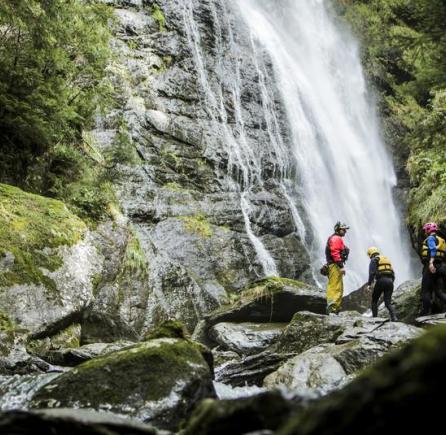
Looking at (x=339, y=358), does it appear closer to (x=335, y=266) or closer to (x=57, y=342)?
(x=335, y=266)

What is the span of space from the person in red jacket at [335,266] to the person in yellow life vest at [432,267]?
1.72 m

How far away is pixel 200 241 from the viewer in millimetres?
16734

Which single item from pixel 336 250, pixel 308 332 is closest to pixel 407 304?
pixel 336 250

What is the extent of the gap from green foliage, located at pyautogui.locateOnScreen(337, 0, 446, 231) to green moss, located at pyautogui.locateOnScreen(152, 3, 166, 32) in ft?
35.7

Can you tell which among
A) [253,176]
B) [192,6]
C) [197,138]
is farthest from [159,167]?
[192,6]

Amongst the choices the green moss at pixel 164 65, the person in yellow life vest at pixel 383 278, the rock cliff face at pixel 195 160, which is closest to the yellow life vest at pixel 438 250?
the person in yellow life vest at pixel 383 278

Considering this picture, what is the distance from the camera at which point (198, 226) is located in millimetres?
17219

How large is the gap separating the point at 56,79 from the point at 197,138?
997cm

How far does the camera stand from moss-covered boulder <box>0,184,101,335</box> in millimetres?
8211

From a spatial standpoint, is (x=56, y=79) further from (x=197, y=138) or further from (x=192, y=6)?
(x=192, y=6)

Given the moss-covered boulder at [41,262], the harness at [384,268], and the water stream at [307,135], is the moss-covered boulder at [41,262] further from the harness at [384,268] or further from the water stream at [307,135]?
the water stream at [307,135]

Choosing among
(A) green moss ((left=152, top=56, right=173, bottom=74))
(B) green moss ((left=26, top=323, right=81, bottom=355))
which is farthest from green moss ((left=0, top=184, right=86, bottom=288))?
(A) green moss ((left=152, top=56, right=173, bottom=74))

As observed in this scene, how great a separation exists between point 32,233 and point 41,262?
65 centimetres

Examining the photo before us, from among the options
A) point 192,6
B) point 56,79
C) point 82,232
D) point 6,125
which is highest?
point 192,6
